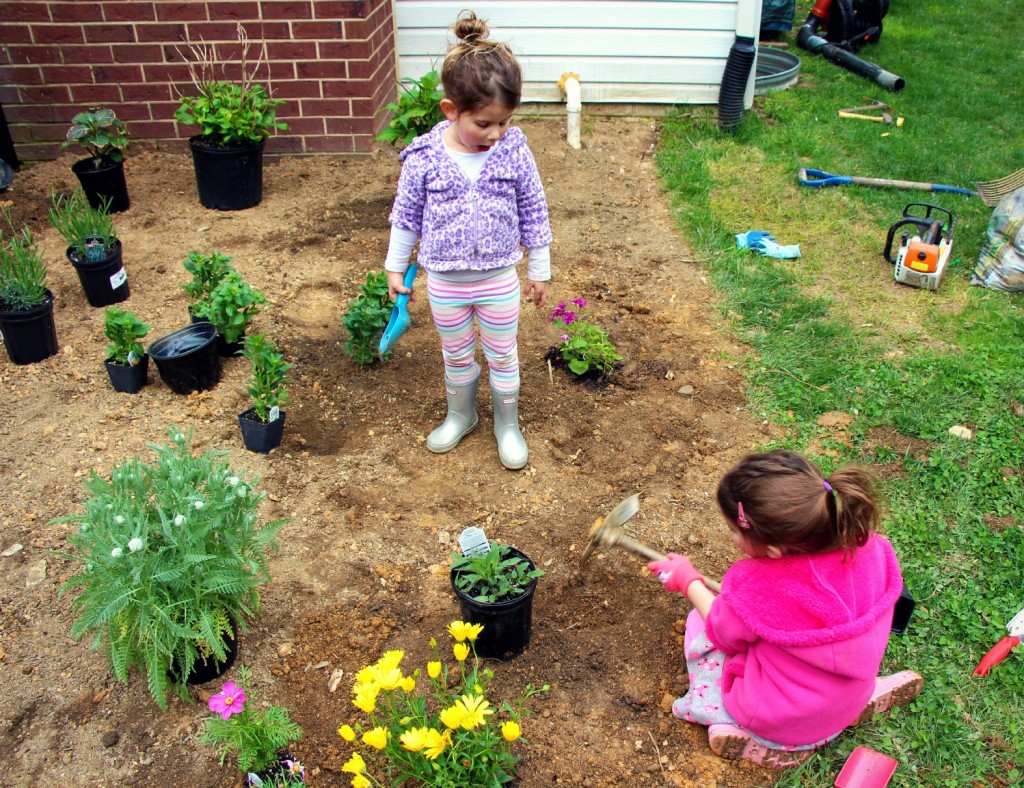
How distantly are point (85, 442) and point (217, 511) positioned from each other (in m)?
1.54

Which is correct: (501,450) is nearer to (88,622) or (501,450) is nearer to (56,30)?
(88,622)

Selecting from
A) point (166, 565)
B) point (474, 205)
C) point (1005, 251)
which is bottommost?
point (1005, 251)

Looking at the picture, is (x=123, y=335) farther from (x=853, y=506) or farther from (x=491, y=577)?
(x=853, y=506)

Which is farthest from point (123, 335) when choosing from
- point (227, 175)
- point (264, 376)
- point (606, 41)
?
point (606, 41)

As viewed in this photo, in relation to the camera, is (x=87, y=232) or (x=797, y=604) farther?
(x=87, y=232)

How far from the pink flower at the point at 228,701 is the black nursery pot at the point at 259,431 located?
1.48 metres

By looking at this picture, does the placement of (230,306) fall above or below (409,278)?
below

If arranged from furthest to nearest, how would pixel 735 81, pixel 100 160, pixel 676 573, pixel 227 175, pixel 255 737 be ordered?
pixel 735 81
pixel 227 175
pixel 100 160
pixel 676 573
pixel 255 737

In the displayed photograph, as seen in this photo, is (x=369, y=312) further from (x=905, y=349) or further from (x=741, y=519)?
(x=905, y=349)

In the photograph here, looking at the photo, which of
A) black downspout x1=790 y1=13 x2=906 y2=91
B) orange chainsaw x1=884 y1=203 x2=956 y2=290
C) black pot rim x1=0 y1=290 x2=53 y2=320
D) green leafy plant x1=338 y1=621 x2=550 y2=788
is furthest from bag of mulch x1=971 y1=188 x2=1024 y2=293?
black pot rim x1=0 y1=290 x2=53 y2=320

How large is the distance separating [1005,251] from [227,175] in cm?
467

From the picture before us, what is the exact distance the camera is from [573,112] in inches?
268

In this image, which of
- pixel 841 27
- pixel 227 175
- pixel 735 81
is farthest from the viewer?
pixel 841 27

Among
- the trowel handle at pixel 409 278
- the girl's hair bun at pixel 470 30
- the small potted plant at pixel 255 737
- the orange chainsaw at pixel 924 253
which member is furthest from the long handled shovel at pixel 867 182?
the small potted plant at pixel 255 737
